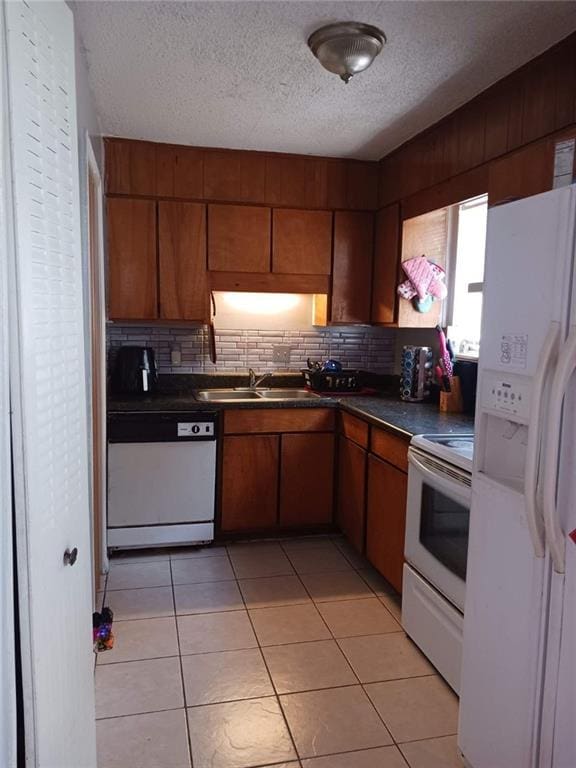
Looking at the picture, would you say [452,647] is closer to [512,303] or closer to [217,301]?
[512,303]

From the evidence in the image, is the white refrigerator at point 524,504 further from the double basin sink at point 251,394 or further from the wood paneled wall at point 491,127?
the double basin sink at point 251,394

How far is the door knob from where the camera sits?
1276 mm

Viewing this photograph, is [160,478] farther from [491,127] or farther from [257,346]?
[491,127]

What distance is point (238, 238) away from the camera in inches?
139

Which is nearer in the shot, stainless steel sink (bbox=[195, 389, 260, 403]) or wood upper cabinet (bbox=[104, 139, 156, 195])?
wood upper cabinet (bbox=[104, 139, 156, 195])

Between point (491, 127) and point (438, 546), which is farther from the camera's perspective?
point (491, 127)

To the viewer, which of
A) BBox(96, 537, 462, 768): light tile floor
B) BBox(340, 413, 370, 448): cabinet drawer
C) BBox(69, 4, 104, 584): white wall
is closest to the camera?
BBox(96, 537, 462, 768): light tile floor

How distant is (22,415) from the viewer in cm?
103

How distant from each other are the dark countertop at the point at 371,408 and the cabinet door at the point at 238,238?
2.78 ft

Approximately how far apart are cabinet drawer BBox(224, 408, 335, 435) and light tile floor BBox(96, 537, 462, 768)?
76 centimetres

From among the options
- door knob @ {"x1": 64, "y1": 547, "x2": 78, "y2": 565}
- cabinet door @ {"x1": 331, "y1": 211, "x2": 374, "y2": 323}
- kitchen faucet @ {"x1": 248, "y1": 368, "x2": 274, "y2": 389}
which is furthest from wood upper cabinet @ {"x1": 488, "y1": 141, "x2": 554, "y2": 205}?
kitchen faucet @ {"x1": 248, "y1": 368, "x2": 274, "y2": 389}

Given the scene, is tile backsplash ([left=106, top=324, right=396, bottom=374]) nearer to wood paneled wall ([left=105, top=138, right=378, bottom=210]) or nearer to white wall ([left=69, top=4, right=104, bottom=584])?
wood paneled wall ([left=105, top=138, right=378, bottom=210])

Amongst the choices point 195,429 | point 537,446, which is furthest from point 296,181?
point 537,446

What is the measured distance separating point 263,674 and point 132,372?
191 cm
